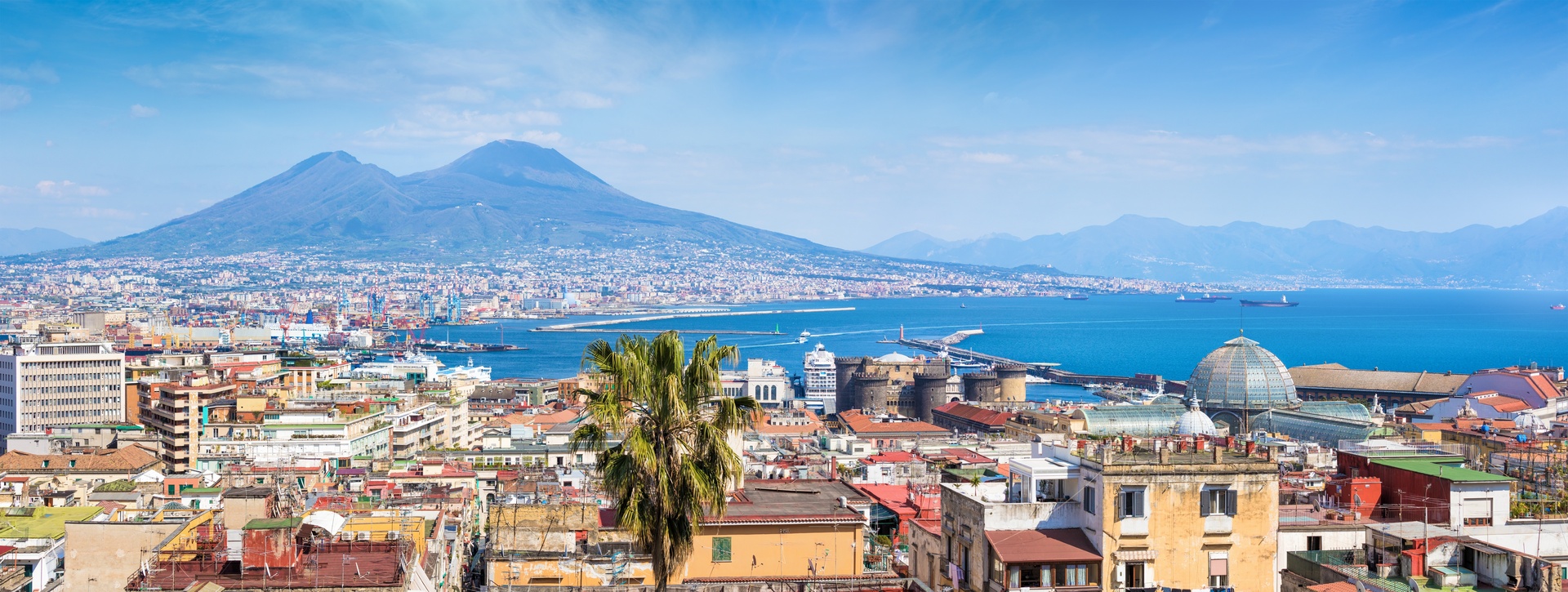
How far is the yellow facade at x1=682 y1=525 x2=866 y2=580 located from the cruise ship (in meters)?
99.6

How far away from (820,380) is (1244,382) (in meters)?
66.2

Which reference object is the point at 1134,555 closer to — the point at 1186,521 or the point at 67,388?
the point at 1186,521

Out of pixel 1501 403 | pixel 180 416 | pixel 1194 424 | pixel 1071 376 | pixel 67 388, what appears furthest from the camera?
pixel 1071 376

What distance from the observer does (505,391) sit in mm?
94312

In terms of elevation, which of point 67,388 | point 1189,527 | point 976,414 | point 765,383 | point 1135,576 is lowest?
point 765,383

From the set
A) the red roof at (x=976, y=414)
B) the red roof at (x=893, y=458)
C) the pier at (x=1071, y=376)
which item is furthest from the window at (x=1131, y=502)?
the pier at (x=1071, y=376)

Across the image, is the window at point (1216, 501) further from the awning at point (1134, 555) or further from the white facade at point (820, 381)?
the white facade at point (820, 381)

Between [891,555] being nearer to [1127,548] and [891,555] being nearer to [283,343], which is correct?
[1127,548]

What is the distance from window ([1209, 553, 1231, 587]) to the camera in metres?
14.6

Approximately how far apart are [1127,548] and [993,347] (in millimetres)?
185852

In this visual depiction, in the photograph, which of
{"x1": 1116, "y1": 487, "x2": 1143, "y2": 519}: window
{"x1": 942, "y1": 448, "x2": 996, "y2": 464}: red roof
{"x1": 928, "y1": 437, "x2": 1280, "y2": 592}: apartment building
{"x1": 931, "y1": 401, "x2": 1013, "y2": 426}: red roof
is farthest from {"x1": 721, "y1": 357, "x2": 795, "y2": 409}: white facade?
{"x1": 1116, "y1": 487, "x2": 1143, "y2": 519}: window

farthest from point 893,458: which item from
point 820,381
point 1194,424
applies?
point 820,381

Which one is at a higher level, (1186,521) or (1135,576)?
(1186,521)

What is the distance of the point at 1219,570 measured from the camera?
1464cm
